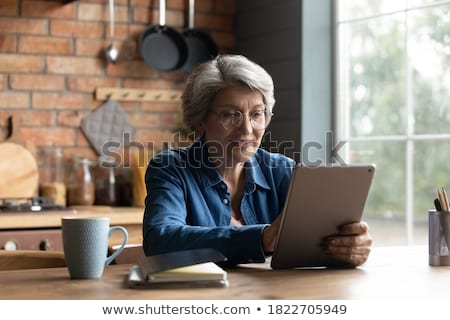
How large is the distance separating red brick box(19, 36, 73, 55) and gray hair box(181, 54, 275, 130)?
162 cm

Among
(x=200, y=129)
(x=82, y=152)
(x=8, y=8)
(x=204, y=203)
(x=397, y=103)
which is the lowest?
(x=204, y=203)

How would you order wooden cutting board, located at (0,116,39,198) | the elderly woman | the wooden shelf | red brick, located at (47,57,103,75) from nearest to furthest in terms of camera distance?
the elderly woman, wooden cutting board, located at (0,116,39,198), red brick, located at (47,57,103,75), the wooden shelf

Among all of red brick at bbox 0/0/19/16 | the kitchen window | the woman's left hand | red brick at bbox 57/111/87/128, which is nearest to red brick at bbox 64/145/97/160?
red brick at bbox 57/111/87/128

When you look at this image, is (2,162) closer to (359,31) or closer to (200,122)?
(200,122)

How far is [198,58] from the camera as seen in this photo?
414 cm

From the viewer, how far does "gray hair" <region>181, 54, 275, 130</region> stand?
2268 millimetres

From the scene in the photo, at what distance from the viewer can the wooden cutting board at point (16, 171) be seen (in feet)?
11.9

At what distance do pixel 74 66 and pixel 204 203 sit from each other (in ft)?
6.18

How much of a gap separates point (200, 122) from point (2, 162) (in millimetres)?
1563

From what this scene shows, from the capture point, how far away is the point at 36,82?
3.80m

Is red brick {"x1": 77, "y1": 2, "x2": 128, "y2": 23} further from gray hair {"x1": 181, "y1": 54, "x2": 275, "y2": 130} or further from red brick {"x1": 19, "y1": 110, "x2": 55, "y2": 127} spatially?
gray hair {"x1": 181, "y1": 54, "x2": 275, "y2": 130}

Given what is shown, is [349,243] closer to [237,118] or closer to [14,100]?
[237,118]

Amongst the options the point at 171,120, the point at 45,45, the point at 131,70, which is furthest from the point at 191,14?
the point at 45,45

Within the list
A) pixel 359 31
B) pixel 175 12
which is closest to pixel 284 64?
pixel 359 31
